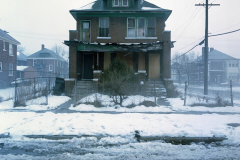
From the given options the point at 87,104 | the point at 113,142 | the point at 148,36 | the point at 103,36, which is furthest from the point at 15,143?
the point at 148,36

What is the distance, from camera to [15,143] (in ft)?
15.7

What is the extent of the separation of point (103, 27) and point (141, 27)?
3871mm

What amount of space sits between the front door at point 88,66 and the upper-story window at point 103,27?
2540 mm

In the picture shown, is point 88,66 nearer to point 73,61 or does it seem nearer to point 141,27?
point 73,61

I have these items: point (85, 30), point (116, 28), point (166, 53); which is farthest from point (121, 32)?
point (166, 53)

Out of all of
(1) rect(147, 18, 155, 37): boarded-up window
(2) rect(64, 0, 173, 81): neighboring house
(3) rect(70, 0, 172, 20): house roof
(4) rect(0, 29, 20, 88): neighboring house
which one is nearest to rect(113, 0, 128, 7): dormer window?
(2) rect(64, 0, 173, 81): neighboring house

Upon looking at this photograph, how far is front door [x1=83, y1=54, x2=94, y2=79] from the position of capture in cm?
1645

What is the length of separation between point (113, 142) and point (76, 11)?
1463 centimetres

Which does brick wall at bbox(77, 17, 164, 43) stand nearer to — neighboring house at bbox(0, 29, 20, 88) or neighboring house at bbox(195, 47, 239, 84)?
neighboring house at bbox(0, 29, 20, 88)

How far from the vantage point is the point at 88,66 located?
54.1ft

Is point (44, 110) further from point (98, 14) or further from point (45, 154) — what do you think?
point (98, 14)

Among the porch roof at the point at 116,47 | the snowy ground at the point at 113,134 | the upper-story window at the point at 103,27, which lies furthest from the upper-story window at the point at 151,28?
the snowy ground at the point at 113,134

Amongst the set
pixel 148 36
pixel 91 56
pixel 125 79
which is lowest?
pixel 125 79

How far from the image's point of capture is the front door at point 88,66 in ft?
54.0
